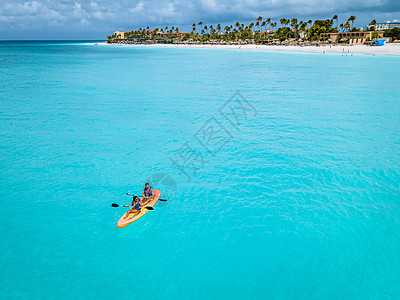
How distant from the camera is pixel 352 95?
149 feet

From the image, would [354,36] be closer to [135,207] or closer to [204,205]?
[204,205]

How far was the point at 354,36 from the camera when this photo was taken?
616 ft

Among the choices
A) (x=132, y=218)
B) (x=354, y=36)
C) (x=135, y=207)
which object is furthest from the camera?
(x=354, y=36)

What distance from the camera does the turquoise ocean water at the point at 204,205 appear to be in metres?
12.1

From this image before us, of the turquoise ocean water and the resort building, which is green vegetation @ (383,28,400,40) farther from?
the turquoise ocean water

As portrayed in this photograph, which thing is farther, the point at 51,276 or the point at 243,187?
the point at 243,187

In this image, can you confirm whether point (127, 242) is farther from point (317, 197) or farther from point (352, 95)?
point (352, 95)

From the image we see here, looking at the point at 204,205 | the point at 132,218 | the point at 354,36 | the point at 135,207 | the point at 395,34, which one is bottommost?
the point at 204,205

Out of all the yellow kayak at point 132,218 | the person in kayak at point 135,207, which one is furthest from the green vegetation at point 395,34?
the person in kayak at point 135,207

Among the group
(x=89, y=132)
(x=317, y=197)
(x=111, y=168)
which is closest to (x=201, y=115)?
(x=89, y=132)

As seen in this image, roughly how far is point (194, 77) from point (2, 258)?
5873 cm

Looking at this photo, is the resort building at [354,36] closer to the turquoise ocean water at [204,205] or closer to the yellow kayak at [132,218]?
the turquoise ocean water at [204,205]

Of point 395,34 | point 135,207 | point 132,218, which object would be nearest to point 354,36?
point 395,34

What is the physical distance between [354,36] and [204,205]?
218149mm
